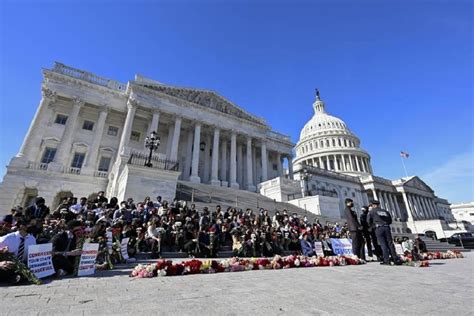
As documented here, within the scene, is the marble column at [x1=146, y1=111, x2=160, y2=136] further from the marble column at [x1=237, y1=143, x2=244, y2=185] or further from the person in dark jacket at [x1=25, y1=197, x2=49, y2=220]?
the person in dark jacket at [x1=25, y1=197, x2=49, y2=220]

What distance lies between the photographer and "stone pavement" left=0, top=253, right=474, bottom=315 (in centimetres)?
265

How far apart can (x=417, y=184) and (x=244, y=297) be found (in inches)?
3045

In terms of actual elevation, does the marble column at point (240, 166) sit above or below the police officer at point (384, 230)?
above

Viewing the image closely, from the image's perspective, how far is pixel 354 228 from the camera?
24.5 ft

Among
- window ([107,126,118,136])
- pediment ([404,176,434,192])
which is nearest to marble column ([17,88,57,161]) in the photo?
window ([107,126,118,136])

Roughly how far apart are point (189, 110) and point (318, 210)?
19.4 metres

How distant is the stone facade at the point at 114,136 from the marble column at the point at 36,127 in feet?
0.27

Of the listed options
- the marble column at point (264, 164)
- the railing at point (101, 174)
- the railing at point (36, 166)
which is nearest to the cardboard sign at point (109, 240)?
the railing at point (101, 174)

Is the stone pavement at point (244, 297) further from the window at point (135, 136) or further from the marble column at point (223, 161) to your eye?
the window at point (135, 136)

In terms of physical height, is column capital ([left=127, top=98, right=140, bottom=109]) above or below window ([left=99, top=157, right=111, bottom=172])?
above

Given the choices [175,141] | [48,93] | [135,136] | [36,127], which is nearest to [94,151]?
[36,127]

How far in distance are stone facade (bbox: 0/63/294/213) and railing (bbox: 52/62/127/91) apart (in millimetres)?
88

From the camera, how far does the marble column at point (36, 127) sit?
808 inches

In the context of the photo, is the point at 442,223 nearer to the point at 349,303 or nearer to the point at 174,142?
the point at 174,142
